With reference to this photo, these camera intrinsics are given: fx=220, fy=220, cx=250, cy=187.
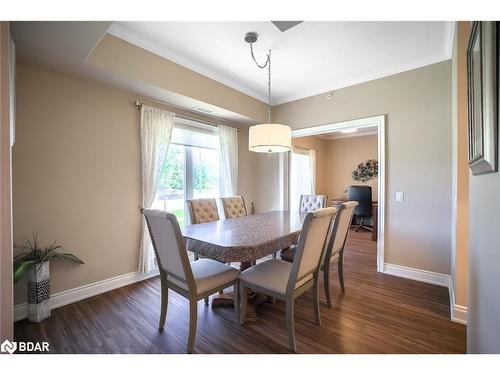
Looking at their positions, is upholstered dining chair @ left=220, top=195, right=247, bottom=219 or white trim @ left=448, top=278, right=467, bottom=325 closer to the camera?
white trim @ left=448, top=278, right=467, bottom=325

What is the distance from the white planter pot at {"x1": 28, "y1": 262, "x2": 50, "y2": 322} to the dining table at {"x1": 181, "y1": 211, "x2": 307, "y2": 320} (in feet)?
4.17

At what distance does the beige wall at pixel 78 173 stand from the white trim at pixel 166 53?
60 cm

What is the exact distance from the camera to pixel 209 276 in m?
1.69

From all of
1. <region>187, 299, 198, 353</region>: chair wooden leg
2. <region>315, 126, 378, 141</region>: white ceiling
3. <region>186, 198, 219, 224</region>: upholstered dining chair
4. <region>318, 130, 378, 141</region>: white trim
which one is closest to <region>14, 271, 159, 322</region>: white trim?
<region>186, 198, 219, 224</region>: upholstered dining chair

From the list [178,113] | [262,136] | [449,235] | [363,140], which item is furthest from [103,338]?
[363,140]

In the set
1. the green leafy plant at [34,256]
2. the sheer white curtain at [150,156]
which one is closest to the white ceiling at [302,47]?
the sheer white curtain at [150,156]

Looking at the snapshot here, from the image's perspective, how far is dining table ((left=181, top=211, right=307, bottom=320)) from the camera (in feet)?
5.05

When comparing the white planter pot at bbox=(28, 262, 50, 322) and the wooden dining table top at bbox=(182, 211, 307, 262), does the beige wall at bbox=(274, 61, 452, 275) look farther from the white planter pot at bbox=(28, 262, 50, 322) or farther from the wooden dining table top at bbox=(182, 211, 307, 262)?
the white planter pot at bbox=(28, 262, 50, 322)

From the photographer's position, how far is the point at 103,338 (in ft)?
5.44

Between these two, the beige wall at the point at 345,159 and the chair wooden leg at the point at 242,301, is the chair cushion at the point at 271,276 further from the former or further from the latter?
the beige wall at the point at 345,159

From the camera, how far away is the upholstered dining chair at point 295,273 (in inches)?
59.6

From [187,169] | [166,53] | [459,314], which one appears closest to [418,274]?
[459,314]
